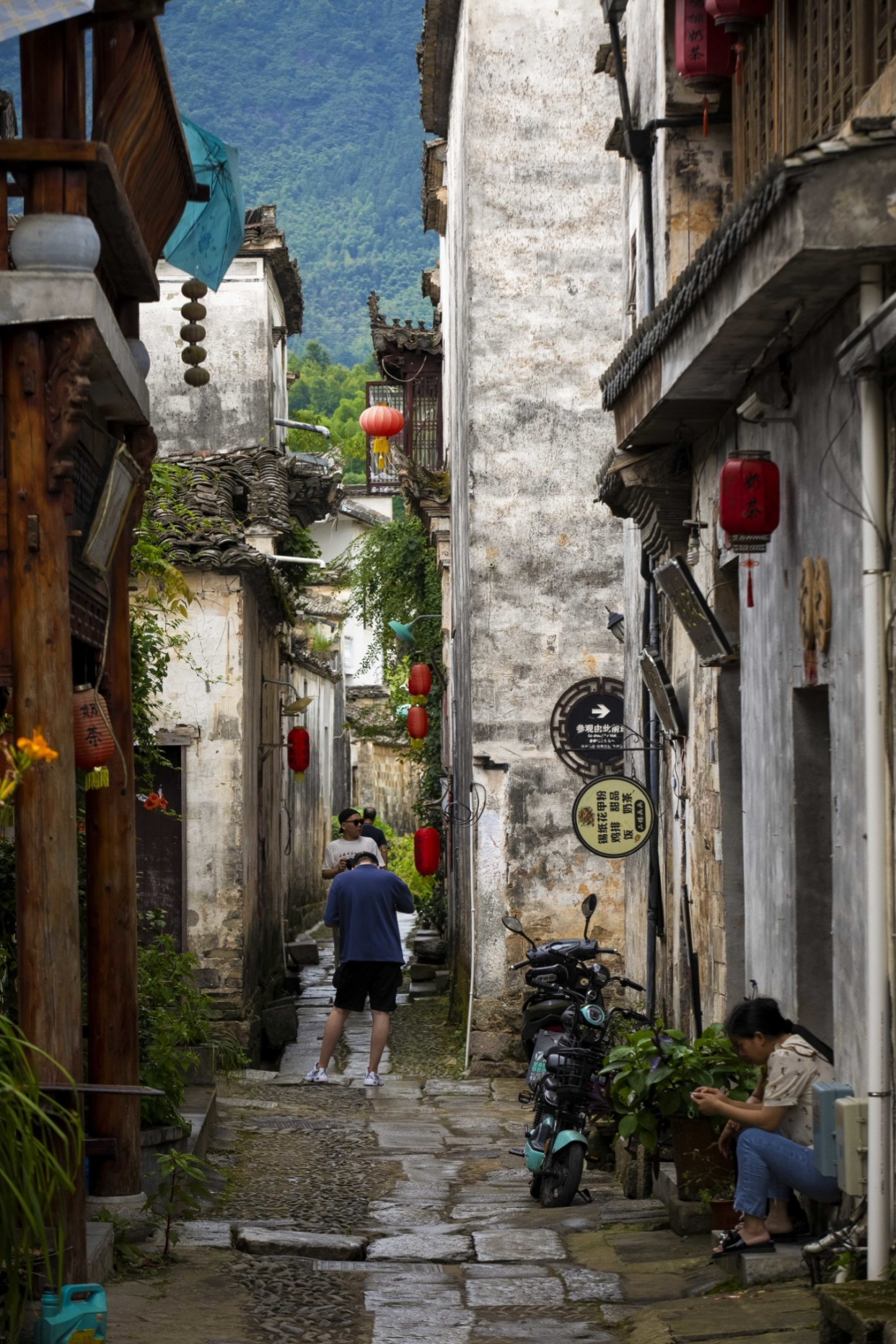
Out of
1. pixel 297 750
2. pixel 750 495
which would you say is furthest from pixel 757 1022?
pixel 297 750

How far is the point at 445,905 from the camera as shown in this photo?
73.7 ft

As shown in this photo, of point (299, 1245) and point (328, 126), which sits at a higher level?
point (328, 126)

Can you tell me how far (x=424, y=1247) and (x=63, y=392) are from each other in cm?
443

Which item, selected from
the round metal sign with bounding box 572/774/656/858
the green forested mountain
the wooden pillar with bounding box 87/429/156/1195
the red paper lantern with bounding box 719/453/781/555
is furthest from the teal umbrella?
the green forested mountain

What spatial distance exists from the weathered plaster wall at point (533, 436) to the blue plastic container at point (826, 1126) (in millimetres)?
9277

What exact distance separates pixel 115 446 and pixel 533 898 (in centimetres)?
842

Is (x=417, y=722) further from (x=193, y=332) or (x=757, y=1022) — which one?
(x=757, y=1022)

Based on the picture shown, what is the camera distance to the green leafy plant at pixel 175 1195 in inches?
300

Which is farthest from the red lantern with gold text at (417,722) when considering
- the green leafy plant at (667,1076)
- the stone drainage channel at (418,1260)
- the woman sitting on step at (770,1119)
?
the woman sitting on step at (770,1119)

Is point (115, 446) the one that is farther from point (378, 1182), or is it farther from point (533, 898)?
point (533, 898)

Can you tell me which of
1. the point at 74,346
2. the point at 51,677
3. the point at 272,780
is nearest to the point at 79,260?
the point at 74,346

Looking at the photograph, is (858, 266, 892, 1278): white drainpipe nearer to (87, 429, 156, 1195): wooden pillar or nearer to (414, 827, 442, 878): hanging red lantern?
(87, 429, 156, 1195): wooden pillar

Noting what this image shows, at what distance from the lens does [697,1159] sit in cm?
756

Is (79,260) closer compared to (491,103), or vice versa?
(79,260)
